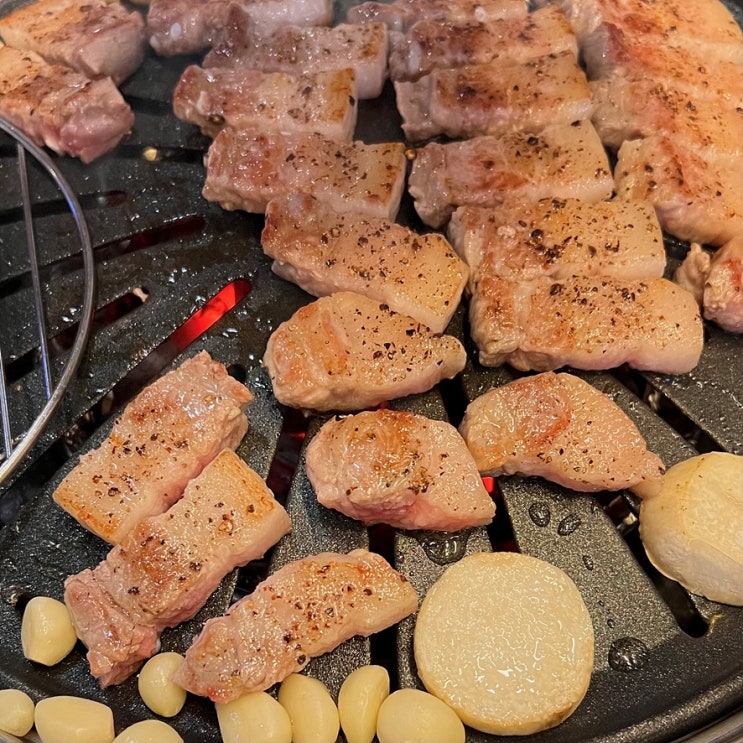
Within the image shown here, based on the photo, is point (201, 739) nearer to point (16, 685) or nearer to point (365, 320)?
point (16, 685)

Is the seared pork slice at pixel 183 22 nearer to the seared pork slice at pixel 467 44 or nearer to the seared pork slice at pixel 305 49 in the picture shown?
the seared pork slice at pixel 305 49

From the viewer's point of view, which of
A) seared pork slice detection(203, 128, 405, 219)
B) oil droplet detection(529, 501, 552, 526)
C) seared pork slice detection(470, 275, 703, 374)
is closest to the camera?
oil droplet detection(529, 501, 552, 526)

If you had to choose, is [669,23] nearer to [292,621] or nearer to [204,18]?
Answer: [204,18]

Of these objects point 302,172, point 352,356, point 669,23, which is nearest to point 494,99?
point 302,172

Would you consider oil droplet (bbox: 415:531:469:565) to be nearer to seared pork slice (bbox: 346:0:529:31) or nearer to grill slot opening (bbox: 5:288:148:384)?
grill slot opening (bbox: 5:288:148:384)

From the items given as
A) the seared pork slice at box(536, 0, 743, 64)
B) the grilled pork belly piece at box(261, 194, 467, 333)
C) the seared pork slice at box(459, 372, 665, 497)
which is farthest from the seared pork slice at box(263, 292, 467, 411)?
the seared pork slice at box(536, 0, 743, 64)
